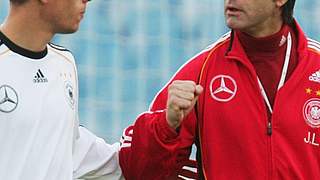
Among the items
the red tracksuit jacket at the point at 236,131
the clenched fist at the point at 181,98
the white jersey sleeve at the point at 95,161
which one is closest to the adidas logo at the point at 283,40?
the red tracksuit jacket at the point at 236,131

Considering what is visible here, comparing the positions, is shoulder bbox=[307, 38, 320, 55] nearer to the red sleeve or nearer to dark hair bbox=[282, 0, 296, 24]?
dark hair bbox=[282, 0, 296, 24]

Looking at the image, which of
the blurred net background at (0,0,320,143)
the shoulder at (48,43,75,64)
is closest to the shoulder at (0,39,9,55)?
the shoulder at (48,43,75,64)

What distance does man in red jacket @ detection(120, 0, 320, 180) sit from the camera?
3.97 m

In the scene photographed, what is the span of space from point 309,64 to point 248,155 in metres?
0.41

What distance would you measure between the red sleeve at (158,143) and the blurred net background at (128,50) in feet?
5.59

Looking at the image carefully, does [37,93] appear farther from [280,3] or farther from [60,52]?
[280,3]

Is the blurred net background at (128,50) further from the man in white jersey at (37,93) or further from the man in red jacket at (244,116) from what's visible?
the man in white jersey at (37,93)

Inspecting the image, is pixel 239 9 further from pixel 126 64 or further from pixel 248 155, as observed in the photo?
pixel 126 64

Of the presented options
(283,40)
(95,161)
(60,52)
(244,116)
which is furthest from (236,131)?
(60,52)

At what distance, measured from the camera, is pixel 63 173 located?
12.2 feet

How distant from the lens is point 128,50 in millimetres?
5816

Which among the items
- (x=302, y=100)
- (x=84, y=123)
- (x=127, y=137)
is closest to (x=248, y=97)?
(x=302, y=100)

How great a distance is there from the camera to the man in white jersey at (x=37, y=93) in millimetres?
3562

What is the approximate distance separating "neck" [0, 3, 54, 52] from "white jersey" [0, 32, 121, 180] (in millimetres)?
27
